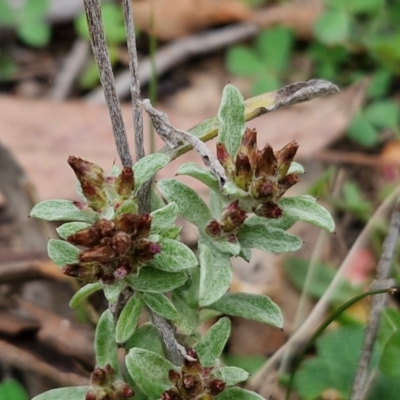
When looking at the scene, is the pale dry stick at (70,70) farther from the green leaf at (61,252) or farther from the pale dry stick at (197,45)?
the green leaf at (61,252)

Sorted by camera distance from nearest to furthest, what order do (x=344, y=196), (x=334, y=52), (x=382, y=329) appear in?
(x=382, y=329) < (x=344, y=196) < (x=334, y=52)

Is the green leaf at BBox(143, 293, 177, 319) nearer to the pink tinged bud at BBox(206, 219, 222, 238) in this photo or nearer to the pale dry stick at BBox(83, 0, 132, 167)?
the pink tinged bud at BBox(206, 219, 222, 238)

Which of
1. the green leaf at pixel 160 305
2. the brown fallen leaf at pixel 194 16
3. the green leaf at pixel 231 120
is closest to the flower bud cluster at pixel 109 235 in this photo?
the green leaf at pixel 160 305

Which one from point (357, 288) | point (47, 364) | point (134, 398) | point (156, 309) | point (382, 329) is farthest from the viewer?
point (357, 288)

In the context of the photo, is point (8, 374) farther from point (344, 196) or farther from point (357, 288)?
point (344, 196)

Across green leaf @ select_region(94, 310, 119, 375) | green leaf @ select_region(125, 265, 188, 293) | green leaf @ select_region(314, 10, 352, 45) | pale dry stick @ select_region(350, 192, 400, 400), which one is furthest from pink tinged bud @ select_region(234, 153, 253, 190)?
green leaf @ select_region(314, 10, 352, 45)

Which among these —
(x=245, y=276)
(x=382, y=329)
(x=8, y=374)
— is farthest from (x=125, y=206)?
(x=245, y=276)
